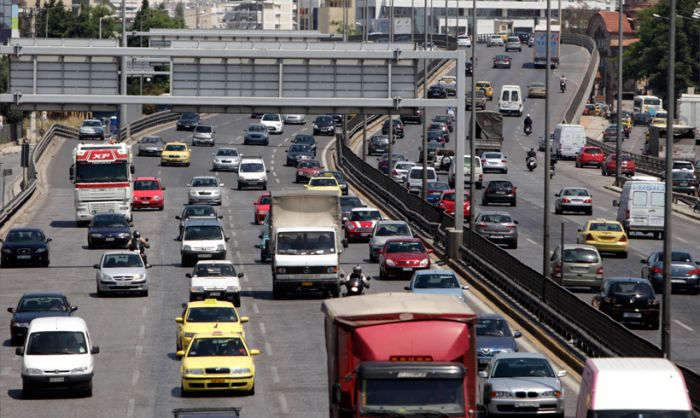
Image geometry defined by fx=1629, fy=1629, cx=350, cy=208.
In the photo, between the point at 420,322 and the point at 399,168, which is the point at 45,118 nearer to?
the point at 399,168

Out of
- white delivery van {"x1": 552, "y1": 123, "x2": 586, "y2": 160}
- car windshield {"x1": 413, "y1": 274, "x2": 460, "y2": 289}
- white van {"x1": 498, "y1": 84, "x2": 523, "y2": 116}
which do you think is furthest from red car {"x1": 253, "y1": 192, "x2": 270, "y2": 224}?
white van {"x1": 498, "y1": 84, "x2": 523, "y2": 116}

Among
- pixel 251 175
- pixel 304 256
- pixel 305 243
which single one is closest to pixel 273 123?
pixel 251 175

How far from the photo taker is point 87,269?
56.1 m

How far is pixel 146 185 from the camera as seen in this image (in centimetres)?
7438

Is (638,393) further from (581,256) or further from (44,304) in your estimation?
(581,256)

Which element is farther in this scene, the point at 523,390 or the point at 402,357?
the point at 523,390

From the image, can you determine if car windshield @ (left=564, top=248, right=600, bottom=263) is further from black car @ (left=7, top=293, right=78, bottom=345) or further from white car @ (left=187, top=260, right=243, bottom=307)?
black car @ (left=7, top=293, right=78, bottom=345)

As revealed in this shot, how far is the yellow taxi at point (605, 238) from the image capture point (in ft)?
196

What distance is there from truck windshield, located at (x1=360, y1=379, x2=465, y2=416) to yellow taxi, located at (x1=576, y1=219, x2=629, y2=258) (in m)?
38.7

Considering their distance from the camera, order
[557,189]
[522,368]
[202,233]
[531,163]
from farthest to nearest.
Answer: [531,163] < [557,189] < [202,233] < [522,368]

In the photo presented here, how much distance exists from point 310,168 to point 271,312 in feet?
130

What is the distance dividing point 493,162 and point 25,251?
137 feet

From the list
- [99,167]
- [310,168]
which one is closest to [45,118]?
[310,168]

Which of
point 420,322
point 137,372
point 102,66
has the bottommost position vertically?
point 137,372
